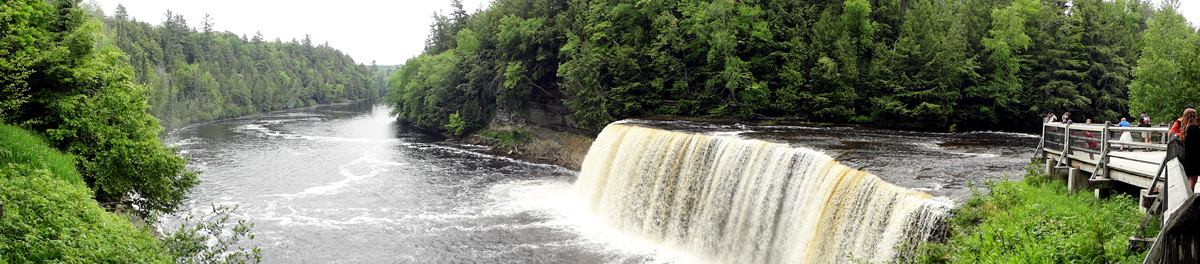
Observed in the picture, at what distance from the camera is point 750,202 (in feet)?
59.4

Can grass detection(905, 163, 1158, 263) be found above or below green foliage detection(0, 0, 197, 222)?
below

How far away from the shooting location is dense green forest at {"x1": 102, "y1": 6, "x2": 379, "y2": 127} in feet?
251


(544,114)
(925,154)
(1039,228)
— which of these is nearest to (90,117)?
(1039,228)

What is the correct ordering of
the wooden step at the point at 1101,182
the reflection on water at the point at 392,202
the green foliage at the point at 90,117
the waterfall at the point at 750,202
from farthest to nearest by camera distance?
1. the reflection on water at the point at 392,202
2. the green foliage at the point at 90,117
3. the waterfall at the point at 750,202
4. the wooden step at the point at 1101,182

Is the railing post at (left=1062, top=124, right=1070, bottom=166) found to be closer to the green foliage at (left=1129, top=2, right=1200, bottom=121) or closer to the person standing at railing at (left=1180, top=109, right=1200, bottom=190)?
the person standing at railing at (left=1180, top=109, right=1200, bottom=190)

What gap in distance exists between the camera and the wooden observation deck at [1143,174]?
18.6 ft

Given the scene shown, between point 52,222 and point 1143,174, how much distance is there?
1689cm

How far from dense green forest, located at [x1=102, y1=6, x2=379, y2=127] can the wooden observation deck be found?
56.7 m

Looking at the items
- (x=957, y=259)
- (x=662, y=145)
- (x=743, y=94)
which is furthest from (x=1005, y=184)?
(x=743, y=94)

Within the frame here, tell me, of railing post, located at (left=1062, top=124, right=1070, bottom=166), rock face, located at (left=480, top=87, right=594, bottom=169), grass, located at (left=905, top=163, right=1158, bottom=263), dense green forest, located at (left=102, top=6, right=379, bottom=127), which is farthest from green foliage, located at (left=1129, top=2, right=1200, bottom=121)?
dense green forest, located at (left=102, top=6, right=379, bottom=127)

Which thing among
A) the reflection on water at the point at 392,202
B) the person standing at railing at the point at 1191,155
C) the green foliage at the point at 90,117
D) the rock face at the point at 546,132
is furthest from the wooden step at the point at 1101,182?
the rock face at the point at 546,132

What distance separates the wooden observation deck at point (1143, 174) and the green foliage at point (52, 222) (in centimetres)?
1268

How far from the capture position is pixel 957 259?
10602 mm

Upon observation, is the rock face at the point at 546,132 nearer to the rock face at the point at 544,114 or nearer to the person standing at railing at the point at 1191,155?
the rock face at the point at 544,114
